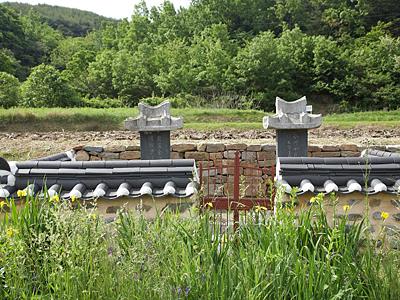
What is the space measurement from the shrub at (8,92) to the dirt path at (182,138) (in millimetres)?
8345

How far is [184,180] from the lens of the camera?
12.3 ft

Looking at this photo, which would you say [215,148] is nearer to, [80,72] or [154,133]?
[154,133]

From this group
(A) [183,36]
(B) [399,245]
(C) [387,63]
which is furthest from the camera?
(A) [183,36]

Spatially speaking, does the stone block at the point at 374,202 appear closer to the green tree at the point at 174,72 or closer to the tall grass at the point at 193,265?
the tall grass at the point at 193,265

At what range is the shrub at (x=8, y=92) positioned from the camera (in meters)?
19.4

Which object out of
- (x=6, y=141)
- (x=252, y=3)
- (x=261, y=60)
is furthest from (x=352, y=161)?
(x=252, y=3)

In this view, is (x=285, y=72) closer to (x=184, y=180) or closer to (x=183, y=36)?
(x=183, y=36)

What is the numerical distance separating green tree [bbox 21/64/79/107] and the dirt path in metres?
8.16

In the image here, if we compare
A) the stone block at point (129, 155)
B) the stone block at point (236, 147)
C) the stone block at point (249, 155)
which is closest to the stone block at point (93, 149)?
the stone block at point (129, 155)

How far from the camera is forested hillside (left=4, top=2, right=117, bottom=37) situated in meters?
61.8

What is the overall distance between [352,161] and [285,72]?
21.2 metres

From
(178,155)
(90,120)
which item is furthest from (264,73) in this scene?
(178,155)

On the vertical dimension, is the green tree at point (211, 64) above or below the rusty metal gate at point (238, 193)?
above

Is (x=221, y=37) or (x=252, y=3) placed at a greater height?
(x=252, y=3)
